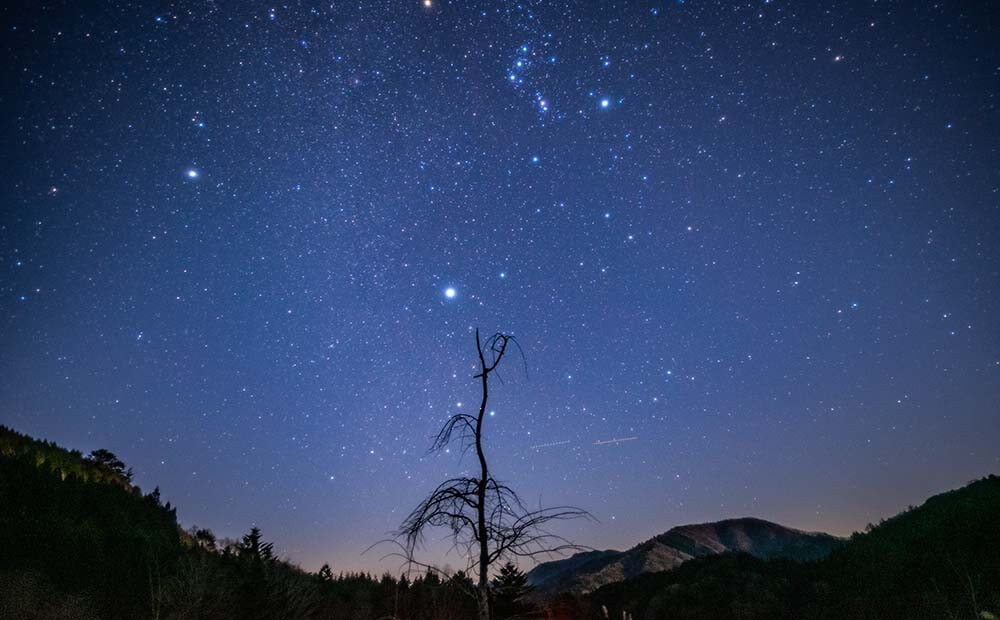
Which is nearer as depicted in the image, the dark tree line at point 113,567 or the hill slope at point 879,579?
the dark tree line at point 113,567

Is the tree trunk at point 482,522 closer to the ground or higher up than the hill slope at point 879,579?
higher up

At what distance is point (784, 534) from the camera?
150 metres

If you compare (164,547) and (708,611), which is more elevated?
(164,547)

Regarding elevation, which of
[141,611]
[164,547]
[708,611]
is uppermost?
[164,547]

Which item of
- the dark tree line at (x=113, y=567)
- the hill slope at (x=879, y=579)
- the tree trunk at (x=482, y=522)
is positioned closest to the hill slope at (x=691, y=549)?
the hill slope at (x=879, y=579)

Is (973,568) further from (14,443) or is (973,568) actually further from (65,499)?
(14,443)

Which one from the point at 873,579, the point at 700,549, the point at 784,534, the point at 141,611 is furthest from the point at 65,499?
the point at 784,534

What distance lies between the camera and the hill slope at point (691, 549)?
335 ft

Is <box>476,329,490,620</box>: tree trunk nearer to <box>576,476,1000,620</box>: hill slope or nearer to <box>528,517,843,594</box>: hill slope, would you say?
<box>576,476,1000,620</box>: hill slope

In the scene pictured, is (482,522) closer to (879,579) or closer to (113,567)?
(113,567)

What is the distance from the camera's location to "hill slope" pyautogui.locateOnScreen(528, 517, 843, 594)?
10206 centimetres

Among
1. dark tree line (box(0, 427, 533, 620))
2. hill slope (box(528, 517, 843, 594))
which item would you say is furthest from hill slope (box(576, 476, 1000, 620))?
hill slope (box(528, 517, 843, 594))

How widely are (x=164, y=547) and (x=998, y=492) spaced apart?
51.7 m

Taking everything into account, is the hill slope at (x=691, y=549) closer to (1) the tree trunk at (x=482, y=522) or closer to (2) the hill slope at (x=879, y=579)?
(2) the hill slope at (x=879, y=579)
